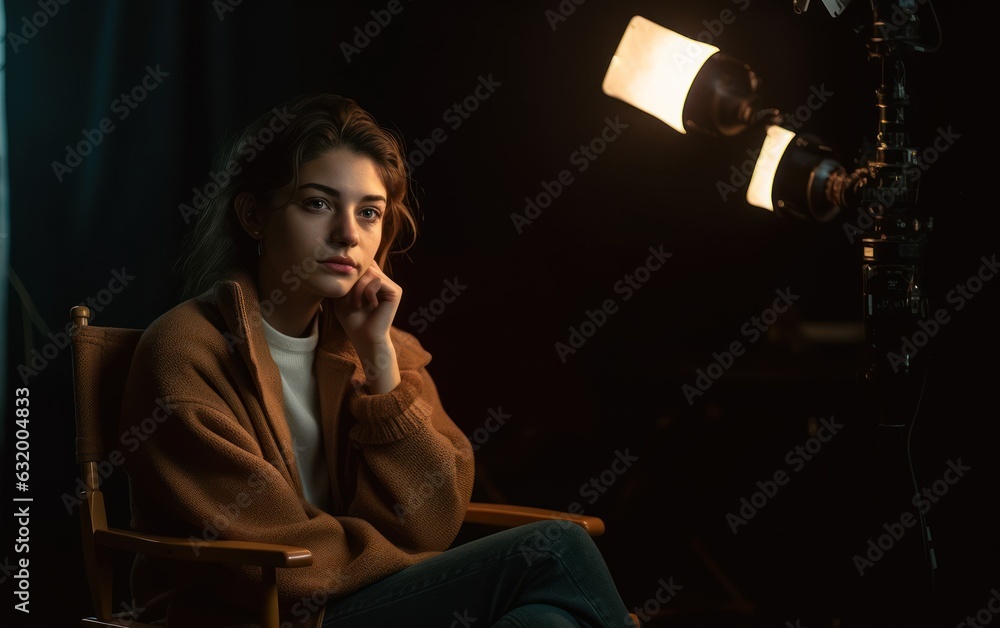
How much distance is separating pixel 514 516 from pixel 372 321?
1.43ft

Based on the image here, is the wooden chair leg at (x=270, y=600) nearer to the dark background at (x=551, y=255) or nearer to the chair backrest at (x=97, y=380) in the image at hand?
the chair backrest at (x=97, y=380)

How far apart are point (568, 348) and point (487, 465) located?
0.40 m

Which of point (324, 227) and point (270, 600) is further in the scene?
point (324, 227)

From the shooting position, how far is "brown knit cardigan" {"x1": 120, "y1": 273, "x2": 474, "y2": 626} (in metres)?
1.39

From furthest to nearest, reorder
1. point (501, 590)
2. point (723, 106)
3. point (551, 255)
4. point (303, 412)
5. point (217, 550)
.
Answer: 1. point (551, 255)
2. point (723, 106)
3. point (303, 412)
4. point (501, 590)
5. point (217, 550)

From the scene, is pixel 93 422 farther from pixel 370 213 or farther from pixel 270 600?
pixel 370 213

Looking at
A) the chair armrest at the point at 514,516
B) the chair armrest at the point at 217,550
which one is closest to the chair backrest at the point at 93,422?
the chair armrest at the point at 217,550

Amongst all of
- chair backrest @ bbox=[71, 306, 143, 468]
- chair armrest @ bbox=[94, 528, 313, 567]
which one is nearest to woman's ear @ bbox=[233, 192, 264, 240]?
chair backrest @ bbox=[71, 306, 143, 468]

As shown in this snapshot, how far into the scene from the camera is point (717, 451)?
7.84ft

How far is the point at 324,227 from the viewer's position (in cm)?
155

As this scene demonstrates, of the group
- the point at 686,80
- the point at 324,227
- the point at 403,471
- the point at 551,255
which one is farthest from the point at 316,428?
the point at 551,255

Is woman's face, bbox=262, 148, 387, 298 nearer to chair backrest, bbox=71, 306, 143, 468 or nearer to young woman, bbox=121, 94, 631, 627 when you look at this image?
young woman, bbox=121, 94, 631, 627

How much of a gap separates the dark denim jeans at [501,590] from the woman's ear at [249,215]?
64 cm

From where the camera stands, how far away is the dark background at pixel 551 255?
7.61 feet
